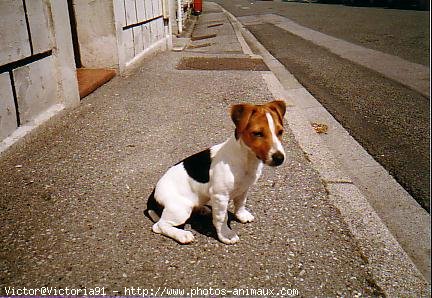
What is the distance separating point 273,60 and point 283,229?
7.26 m

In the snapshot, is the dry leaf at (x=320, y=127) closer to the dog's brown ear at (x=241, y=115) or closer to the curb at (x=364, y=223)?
the curb at (x=364, y=223)

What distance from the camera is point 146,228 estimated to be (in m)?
2.71

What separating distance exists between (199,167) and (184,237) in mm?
482

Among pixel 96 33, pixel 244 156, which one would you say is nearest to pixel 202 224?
pixel 244 156

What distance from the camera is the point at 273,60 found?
9.38 m

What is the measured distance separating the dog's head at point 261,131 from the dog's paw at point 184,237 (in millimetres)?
747

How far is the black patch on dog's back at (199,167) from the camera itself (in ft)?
8.24

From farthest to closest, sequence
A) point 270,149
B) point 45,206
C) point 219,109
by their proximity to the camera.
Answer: point 219,109 → point 45,206 → point 270,149

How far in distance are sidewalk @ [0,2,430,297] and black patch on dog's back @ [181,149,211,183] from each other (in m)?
0.44

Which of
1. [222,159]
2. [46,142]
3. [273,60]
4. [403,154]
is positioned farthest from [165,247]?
[273,60]

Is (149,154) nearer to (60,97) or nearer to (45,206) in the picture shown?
(45,206)

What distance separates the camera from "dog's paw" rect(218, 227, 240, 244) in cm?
255

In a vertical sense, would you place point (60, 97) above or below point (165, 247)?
above

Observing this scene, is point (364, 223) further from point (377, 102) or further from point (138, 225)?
point (377, 102)
